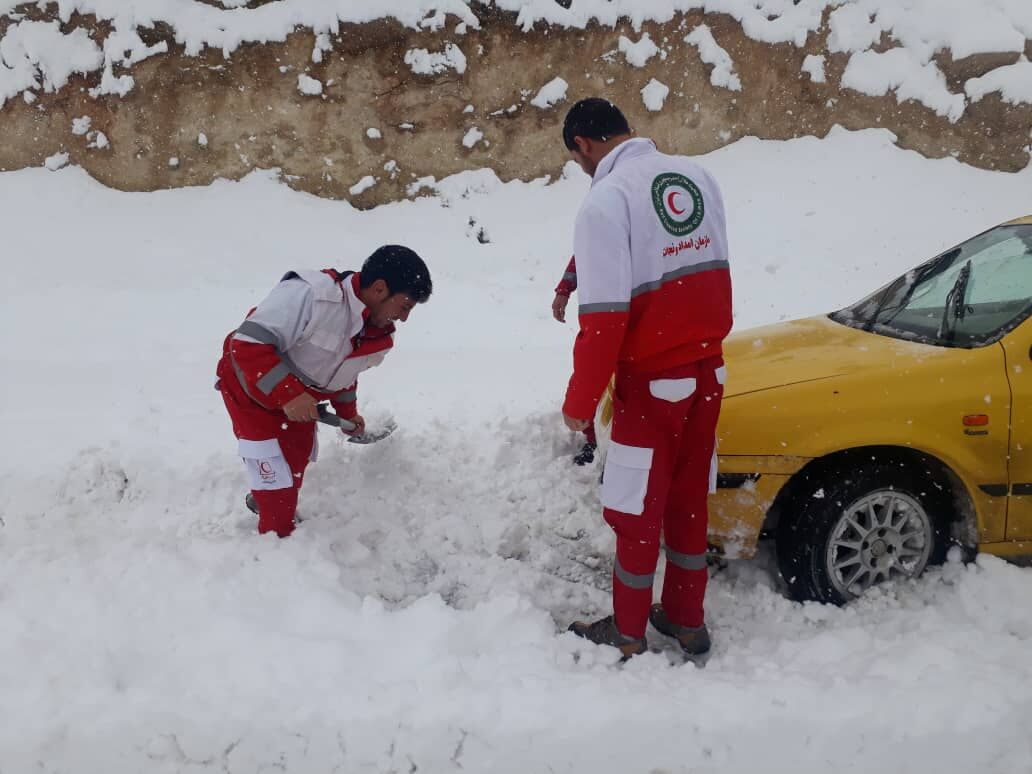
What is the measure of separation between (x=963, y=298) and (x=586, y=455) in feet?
6.55

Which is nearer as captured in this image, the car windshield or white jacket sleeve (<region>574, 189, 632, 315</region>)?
white jacket sleeve (<region>574, 189, 632, 315</region>)

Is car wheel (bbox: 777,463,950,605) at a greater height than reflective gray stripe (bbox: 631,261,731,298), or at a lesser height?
lesser

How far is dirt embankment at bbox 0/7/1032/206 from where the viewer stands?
9367 millimetres

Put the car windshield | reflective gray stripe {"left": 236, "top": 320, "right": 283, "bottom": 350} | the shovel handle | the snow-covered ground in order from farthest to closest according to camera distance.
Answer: the shovel handle, the car windshield, reflective gray stripe {"left": 236, "top": 320, "right": 283, "bottom": 350}, the snow-covered ground

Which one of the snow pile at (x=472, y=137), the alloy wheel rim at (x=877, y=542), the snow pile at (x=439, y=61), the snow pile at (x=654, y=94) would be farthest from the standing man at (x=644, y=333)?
the snow pile at (x=654, y=94)

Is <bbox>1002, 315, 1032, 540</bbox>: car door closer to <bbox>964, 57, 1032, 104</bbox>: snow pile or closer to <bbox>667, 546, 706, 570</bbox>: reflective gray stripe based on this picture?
<bbox>667, 546, 706, 570</bbox>: reflective gray stripe

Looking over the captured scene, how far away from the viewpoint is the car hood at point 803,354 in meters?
2.98

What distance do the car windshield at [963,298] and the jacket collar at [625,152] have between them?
1557mm

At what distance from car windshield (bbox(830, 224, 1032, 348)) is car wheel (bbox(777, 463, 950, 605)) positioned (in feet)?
2.23

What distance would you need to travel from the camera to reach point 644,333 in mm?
2486

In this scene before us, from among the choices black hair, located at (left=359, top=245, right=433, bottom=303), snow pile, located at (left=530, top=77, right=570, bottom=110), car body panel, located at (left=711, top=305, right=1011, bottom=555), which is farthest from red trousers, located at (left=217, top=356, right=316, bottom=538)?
snow pile, located at (left=530, top=77, right=570, bottom=110)

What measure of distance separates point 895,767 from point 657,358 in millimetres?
1497

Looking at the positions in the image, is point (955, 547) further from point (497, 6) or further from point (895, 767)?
point (497, 6)

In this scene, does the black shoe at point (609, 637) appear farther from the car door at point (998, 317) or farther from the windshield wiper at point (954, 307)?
the windshield wiper at point (954, 307)
